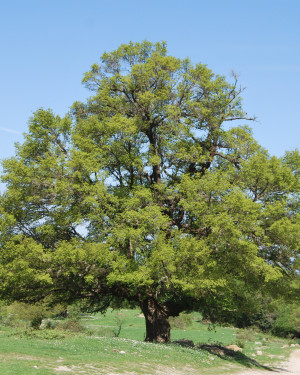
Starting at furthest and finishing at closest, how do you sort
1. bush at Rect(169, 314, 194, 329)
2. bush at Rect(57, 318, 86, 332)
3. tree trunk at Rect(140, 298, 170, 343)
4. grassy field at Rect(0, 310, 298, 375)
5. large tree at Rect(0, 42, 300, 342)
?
bush at Rect(169, 314, 194, 329), bush at Rect(57, 318, 86, 332), tree trunk at Rect(140, 298, 170, 343), large tree at Rect(0, 42, 300, 342), grassy field at Rect(0, 310, 298, 375)

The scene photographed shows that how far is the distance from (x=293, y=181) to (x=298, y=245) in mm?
3838

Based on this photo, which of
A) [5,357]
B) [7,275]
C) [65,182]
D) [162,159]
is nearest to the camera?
[5,357]

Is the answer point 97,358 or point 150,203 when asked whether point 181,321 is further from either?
point 97,358

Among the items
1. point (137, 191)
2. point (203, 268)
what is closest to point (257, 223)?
point (203, 268)

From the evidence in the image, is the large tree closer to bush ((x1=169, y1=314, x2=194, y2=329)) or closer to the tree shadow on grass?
the tree shadow on grass

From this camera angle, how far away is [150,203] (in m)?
23.9

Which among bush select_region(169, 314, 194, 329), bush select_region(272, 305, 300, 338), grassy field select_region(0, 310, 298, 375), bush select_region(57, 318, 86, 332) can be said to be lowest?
grassy field select_region(0, 310, 298, 375)

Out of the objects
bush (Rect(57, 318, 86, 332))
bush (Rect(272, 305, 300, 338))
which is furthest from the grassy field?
bush (Rect(272, 305, 300, 338))

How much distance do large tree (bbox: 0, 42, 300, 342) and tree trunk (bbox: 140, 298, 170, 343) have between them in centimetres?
7

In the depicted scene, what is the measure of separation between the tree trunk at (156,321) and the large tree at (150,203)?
0.07 m

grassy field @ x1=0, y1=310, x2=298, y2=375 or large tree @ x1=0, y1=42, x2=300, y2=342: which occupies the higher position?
large tree @ x1=0, y1=42, x2=300, y2=342

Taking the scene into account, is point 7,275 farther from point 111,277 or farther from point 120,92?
point 120,92

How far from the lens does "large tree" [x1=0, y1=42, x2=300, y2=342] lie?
21812 millimetres

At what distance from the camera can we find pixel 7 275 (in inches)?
843
